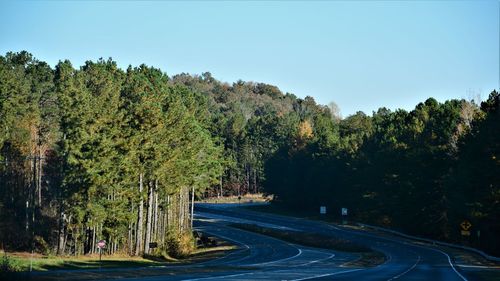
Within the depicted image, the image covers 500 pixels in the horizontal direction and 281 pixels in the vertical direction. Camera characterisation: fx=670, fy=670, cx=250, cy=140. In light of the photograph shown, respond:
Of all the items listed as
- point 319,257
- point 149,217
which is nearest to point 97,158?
point 149,217

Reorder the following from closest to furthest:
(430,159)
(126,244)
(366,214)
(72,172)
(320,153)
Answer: (72,172) < (126,244) < (430,159) < (366,214) < (320,153)

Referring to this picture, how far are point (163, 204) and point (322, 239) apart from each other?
2150 centimetres

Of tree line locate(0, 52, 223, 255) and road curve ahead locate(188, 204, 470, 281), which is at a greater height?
tree line locate(0, 52, 223, 255)

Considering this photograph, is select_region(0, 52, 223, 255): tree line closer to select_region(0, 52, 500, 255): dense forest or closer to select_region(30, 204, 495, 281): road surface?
select_region(0, 52, 500, 255): dense forest

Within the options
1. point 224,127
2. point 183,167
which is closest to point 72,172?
point 183,167

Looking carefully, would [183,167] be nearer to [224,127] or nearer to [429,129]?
[429,129]

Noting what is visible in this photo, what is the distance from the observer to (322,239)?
86.9m

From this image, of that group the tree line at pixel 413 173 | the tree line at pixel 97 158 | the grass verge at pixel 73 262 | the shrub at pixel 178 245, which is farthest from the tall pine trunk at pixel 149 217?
the tree line at pixel 413 173

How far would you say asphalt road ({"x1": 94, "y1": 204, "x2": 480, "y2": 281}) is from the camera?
38.7m

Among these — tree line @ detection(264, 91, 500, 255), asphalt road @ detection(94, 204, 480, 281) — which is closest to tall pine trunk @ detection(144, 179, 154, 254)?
asphalt road @ detection(94, 204, 480, 281)

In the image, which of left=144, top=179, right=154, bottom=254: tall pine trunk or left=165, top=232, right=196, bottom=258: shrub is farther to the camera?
left=165, top=232, right=196, bottom=258: shrub

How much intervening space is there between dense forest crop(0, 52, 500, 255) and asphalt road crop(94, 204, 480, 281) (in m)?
6.54

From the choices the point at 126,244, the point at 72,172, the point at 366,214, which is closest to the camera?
the point at 72,172

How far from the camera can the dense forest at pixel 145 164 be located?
60.7 m
